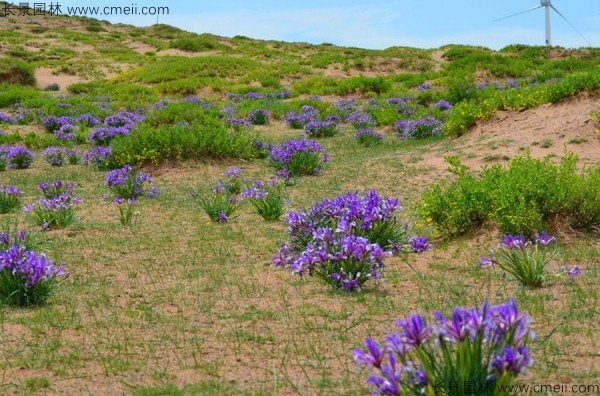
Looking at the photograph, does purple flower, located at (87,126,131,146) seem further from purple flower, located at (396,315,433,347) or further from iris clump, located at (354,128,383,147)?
purple flower, located at (396,315,433,347)

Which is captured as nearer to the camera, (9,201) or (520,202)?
(520,202)

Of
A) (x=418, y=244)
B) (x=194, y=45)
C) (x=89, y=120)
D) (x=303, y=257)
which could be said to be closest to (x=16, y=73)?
(x=89, y=120)

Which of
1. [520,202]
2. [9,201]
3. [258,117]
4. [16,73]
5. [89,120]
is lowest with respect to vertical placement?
[9,201]

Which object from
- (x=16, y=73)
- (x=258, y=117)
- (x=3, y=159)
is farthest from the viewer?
(x=16, y=73)

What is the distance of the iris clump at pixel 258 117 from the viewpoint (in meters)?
21.5

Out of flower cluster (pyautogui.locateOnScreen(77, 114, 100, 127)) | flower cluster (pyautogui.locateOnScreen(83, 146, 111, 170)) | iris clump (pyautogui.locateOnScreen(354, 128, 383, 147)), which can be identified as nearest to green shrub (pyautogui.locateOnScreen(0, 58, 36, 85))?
flower cluster (pyautogui.locateOnScreen(77, 114, 100, 127))

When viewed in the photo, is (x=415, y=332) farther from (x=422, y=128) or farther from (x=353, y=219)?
(x=422, y=128)

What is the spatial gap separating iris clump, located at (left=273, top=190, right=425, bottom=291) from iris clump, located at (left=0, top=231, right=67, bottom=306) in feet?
6.22

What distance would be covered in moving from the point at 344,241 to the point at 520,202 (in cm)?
228

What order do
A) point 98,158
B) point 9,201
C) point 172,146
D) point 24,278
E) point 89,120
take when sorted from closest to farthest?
point 24,278 → point 9,201 → point 172,146 → point 98,158 → point 89,120

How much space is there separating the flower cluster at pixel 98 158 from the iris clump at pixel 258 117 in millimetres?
7647

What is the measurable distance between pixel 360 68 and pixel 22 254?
35796mm

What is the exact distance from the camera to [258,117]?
21500 millimetres

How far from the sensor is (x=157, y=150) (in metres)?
13.7
